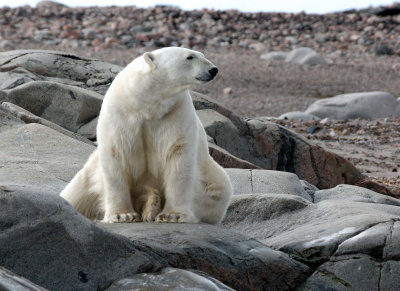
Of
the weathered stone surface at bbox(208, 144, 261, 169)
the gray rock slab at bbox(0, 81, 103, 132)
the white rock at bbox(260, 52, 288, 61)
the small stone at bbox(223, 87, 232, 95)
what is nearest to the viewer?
the weathered stone surface at bbox(208, 144, 261, 169)

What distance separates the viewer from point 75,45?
22.8 m

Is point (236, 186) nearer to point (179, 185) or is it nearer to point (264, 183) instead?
point (264, 183)

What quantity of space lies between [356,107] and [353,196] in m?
8.85

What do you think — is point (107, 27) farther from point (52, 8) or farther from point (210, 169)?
point (210, 169)

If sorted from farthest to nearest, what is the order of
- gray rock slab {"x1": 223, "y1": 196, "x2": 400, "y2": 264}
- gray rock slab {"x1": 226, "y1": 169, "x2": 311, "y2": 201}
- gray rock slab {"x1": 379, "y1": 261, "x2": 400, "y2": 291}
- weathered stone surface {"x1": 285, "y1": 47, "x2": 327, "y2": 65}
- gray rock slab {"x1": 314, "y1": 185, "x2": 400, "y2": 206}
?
1. weathered stone surface {"x1": 285, "y1": 47, "x2": 327, "y2": 65}
2. gray rock slab {"x1": 314, "y1": 185, "x2": 400, "y2": 206}
3. gray rock slab {"x1": 226, "y1": 169, "x2": 311, "y2": 201}
4. gray rock slab {"x1": 223, "y1": 196, "x2": 400, "y2": 264}
5. gray rock slab {"x1": 379, "y1": 261, "x2": 400, "y2": 291}

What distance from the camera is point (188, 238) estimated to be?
4.72m

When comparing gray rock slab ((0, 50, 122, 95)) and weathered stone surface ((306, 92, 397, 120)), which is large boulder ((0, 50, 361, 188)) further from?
weathered stone surface ((306, 92, 397, 120))

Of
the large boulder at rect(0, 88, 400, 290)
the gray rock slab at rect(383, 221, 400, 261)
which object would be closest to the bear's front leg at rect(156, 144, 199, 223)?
the large boulder at rect(0, 88, 400, 290)

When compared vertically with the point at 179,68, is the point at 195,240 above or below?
below

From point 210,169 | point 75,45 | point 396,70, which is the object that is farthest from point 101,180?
point 396,70

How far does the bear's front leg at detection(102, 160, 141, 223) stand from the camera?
16.6 ft

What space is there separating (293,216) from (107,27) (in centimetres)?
2070

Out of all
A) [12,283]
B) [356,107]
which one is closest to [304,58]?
[356,107]

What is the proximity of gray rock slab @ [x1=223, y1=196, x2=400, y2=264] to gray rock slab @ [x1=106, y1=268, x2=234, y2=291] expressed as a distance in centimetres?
125
